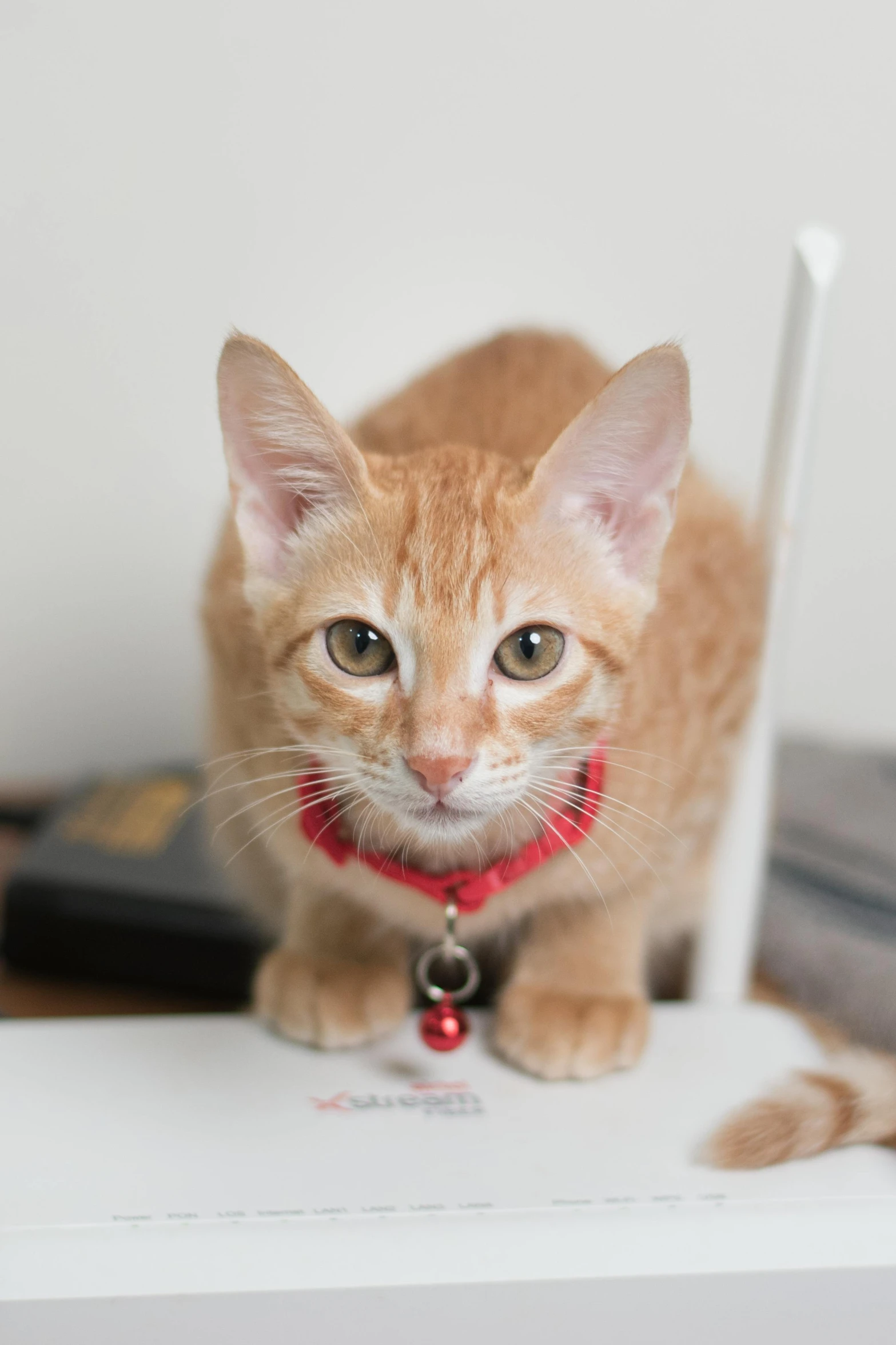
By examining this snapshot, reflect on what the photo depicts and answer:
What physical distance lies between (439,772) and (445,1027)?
0.31 m

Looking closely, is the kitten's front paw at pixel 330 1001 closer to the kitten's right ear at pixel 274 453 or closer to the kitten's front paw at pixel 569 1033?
the kitten's front paw at pixel 569 1033

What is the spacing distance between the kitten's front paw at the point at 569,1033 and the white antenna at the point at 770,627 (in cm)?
16

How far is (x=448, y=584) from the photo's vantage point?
66 centimetres

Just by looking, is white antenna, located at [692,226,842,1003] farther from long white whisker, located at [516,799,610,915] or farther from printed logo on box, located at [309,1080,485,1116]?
printed logo on box, located at [309,1080,485,1116]

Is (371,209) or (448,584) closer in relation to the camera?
(448,584)

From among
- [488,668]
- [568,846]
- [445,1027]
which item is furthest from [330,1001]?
[488,668]

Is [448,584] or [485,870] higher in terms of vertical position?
[448,584]

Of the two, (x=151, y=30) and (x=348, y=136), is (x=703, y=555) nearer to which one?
(x=348, y=136)

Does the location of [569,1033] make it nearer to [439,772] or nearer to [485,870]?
[485,870]

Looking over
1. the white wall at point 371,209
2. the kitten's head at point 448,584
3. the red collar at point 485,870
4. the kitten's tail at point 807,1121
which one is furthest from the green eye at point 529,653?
the kitten's tail at point 807,1121

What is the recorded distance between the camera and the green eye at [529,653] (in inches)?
26.1

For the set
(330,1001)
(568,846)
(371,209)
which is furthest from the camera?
(371,209)

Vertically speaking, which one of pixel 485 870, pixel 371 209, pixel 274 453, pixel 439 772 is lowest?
pixel 485 870

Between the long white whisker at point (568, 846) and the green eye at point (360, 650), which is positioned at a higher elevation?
the green eye at point (360, 650)
